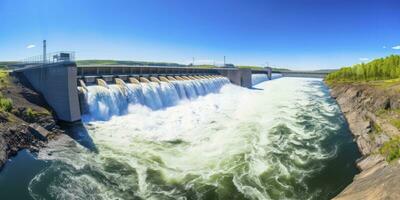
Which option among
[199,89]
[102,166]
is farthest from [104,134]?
[199,89]

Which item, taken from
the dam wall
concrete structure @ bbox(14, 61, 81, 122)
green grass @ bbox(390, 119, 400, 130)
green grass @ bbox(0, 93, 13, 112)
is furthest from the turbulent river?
green grass @ bbox(0, 93, 13, 112)

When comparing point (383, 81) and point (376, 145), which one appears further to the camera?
point (383, 81)

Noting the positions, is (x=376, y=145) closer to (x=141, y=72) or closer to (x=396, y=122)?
(x=396, y=122)

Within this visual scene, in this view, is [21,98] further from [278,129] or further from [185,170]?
[278,129]

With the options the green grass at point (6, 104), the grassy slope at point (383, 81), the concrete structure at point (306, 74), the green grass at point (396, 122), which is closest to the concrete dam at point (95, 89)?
the green grass at point (6, 104)

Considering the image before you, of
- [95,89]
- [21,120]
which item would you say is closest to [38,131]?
[21,120]

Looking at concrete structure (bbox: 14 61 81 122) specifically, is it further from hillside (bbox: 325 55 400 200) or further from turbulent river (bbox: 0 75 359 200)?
hillside (bbox: 325 55 400 200)
